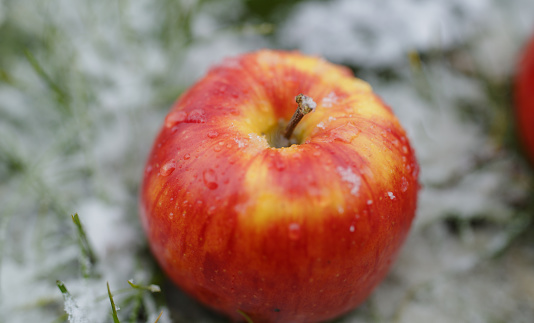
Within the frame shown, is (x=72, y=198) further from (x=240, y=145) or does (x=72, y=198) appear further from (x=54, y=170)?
(x=240, y=145)

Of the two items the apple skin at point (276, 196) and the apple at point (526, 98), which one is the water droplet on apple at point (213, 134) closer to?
the apple skin at point (276, 196)

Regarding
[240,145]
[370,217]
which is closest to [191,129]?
[240,145]

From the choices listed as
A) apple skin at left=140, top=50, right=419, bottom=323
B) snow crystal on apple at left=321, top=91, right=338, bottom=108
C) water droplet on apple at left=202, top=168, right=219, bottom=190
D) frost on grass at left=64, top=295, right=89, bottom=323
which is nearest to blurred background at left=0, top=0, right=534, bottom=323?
frost on grass at left=64, top=295, right=89, bottom=323

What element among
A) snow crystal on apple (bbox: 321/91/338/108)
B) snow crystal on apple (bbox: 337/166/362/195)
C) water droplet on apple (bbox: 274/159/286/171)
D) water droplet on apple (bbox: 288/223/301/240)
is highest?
snow crystal on apple (bbox: 321/91/338/108)

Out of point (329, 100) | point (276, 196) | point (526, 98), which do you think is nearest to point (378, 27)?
point (526, 98)

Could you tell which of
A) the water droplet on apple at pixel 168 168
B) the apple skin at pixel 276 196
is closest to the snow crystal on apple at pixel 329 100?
the apple skin at pixel 276 196

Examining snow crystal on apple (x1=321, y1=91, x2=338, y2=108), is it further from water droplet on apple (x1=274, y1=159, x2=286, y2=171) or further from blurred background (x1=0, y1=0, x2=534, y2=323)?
blurred background (x1=0, y1=0, x2=534, y2=323)

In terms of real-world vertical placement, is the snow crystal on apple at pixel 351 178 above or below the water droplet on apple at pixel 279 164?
below
